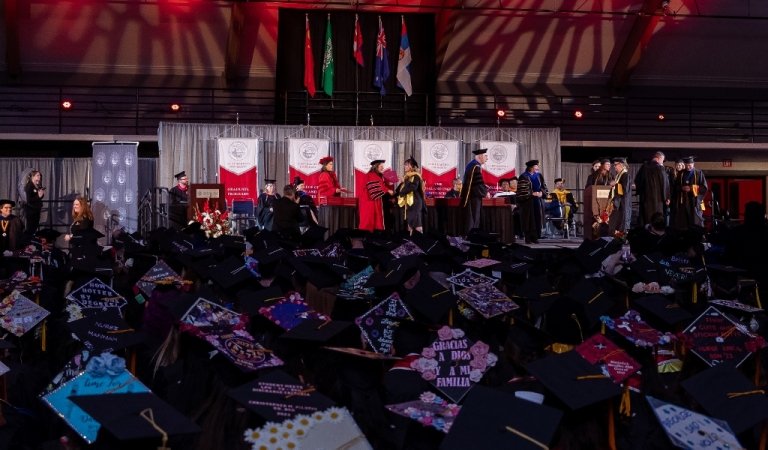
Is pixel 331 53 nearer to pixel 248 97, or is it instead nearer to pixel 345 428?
pixel 248 97

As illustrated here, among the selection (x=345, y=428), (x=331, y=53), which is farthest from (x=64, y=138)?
(x=345, y=428)

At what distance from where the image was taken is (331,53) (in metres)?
19.3

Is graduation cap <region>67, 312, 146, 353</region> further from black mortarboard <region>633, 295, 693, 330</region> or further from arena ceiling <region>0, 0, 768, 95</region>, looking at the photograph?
arena ceiling <region>0, 0, 768, 95</region>

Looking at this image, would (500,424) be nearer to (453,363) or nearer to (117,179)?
(453,363)

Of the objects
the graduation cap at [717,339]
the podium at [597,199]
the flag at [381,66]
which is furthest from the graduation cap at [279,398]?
the flag at [381,66]

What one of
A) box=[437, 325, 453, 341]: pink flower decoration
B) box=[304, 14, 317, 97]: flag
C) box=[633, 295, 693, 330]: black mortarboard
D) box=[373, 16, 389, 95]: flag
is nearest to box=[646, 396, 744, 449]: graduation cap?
box=[437, 325, 453, 341]: pink flower decoration

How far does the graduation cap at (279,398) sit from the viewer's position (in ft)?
9.80

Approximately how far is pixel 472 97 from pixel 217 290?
15.2m

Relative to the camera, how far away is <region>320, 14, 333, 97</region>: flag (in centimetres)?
1919

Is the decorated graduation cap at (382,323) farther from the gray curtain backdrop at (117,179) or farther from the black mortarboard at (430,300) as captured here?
the gray curtain backdrop at (117,179)

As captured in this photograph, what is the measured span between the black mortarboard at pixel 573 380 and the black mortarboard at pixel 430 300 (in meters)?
1.38

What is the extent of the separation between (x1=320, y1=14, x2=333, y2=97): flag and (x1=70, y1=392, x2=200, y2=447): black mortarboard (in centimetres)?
1661

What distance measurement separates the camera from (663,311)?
16.0 ft

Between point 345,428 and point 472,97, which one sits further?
point 472,97
